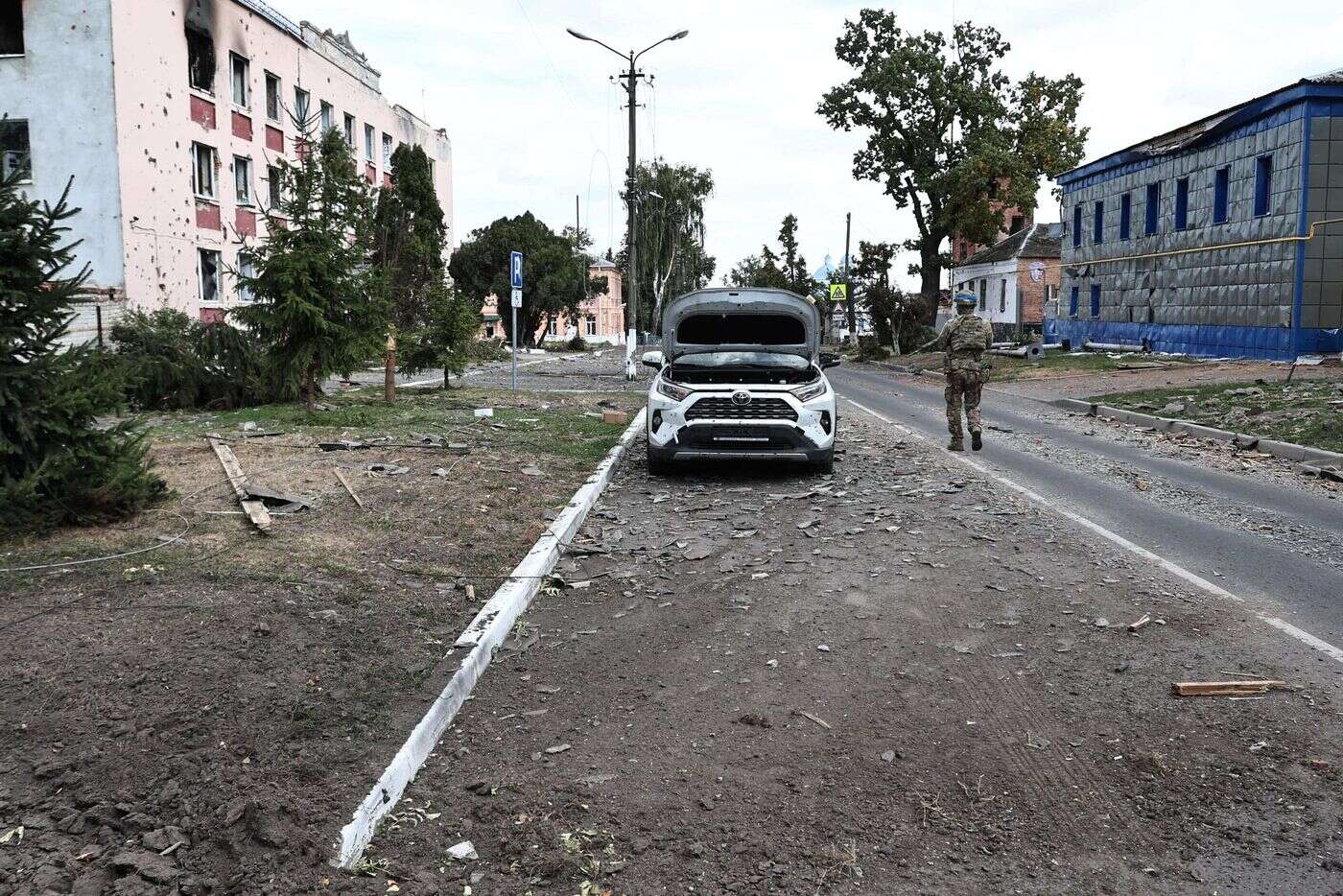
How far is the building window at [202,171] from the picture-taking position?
29.5 meters

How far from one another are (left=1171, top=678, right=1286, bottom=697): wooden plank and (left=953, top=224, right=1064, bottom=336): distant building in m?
48.5

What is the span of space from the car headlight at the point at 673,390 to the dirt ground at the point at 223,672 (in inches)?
79.9

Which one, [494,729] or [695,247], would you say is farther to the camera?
[695,247]

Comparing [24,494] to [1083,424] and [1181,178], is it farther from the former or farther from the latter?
[1181,178]

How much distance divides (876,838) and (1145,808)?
1.02m

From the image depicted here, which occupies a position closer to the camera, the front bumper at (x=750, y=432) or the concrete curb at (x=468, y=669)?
the concrete curb at (x=468, y=669)

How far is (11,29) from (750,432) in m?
24.3

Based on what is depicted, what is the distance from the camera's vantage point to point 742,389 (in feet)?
37.3

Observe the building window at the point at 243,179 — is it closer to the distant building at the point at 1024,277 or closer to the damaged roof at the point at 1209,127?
the damaged roof at the point at 1209,127

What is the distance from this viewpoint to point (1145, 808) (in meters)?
3.79

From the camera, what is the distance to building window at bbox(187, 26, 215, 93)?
1149 inches

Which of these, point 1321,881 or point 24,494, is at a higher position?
point 24,494

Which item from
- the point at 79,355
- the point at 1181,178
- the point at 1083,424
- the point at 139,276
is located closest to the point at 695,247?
the point at 1181,178

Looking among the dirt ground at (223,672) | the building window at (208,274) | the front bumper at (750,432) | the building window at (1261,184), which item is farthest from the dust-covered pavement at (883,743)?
the building window at (208,274)
